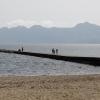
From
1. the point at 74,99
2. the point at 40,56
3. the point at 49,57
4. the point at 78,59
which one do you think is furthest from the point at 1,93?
the point at 40,56

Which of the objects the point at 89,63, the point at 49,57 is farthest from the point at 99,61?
the point at 49,57

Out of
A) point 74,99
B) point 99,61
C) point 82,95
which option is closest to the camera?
point 74,99

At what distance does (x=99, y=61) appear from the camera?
46.9 metres

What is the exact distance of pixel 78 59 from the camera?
55.4 metres

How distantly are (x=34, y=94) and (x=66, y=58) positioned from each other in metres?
42.4

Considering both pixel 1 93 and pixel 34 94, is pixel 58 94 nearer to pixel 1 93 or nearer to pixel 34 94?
pixel 34 94

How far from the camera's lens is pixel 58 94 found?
17.0 metres

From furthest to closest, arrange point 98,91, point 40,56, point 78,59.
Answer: point 40,56
point 78,59
point 98,91

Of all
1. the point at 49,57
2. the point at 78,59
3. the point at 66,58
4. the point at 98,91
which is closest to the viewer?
the point at 98,91

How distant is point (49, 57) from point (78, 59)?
1284 centimetres

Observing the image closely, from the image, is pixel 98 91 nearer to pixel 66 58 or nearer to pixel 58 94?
pixel 58 94

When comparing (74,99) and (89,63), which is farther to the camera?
(89,63)

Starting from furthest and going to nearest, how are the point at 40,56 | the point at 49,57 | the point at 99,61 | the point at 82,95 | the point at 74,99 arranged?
the point at 40,56, the point at 49,57, the point at 99,61, the point at 82,95, the point at 74,99

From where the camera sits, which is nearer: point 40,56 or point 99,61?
point 99,61
